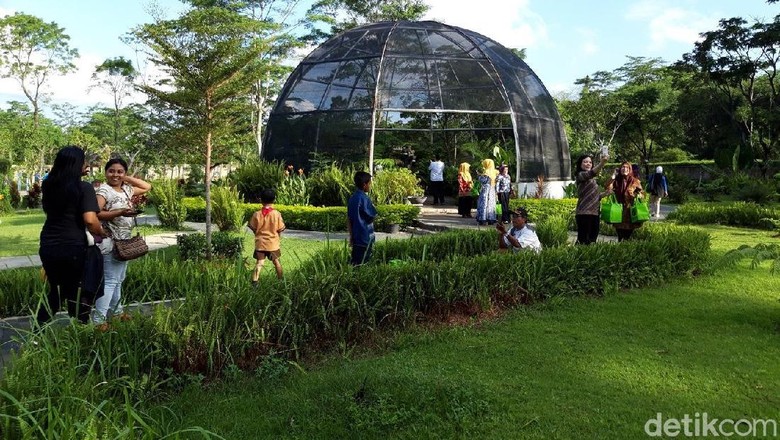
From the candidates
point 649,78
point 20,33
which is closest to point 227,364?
point 20,33

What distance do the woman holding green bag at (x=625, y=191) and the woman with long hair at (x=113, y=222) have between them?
20.5 ft

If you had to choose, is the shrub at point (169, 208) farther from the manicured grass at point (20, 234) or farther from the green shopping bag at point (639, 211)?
the green shopping bag at point (639, 211)

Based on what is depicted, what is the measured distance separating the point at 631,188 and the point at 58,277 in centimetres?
714

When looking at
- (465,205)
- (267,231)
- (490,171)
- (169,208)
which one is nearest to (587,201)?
(267,231)

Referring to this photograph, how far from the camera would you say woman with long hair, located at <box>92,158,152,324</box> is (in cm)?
464

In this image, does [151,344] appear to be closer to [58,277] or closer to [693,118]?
[58,277]

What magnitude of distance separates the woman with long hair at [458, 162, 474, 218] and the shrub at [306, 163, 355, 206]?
268 centimetres

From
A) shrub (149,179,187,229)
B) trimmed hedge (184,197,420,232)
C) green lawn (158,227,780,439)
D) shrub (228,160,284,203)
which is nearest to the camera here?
green lawn (158,227,780,439)

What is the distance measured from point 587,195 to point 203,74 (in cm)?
568

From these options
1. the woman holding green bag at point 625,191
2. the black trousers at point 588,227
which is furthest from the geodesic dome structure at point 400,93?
the black trousers at point 588,227

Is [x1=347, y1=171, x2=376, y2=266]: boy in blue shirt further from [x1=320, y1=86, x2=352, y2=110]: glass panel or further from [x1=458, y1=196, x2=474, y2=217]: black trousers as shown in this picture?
[x1=320, y1=86, x2=352, y2=110]: glass panel

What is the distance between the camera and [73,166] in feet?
13.4

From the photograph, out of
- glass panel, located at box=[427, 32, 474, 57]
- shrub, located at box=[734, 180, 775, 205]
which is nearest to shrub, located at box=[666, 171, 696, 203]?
shrub, located at box=[734, 180, 775, 205]
